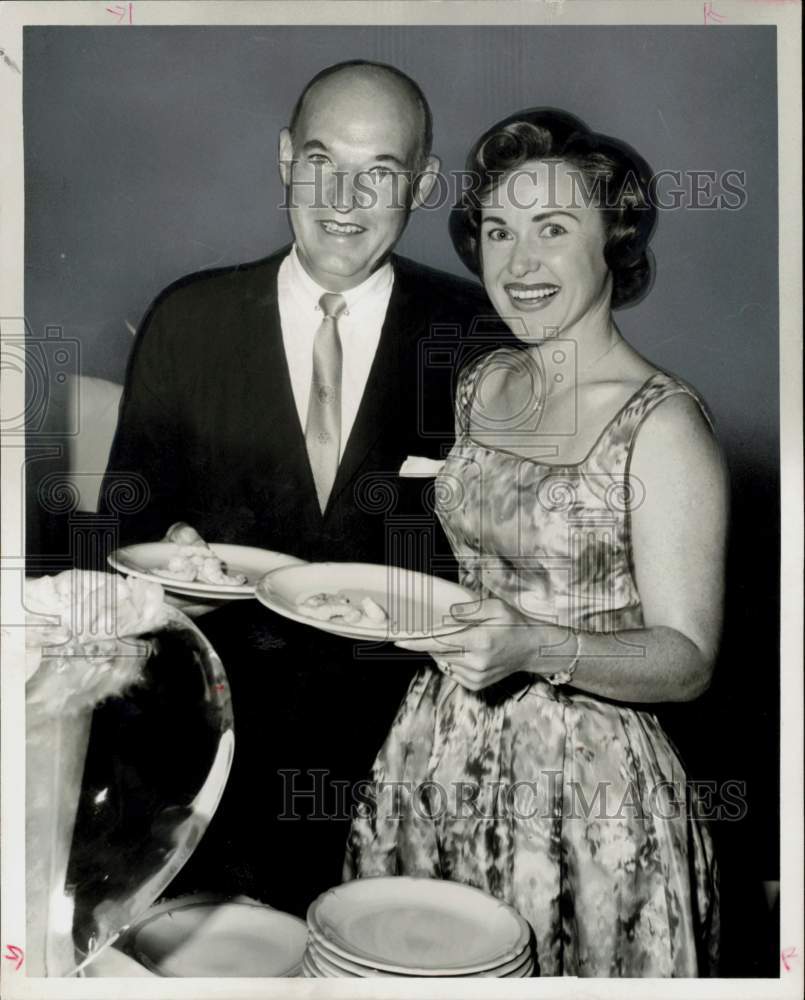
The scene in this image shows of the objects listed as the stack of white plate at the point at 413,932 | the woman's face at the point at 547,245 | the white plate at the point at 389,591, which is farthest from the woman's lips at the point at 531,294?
the stack of white plate at the point at 413,932

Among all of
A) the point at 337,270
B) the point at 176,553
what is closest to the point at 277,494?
the point at 176,553

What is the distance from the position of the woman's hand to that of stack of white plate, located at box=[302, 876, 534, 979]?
Answer: 16.0 inches

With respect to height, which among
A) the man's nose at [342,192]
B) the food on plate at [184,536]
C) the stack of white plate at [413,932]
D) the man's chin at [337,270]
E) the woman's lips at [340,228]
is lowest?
the stack of white plate at [413,932]

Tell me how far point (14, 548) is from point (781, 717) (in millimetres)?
1524

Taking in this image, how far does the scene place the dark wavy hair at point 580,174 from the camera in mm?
2045

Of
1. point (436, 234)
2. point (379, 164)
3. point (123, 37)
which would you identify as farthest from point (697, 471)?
point (123, 37)

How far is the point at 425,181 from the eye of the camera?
2.05 meters

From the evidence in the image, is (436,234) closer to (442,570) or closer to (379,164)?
(379,164)

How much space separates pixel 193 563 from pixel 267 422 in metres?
0.30

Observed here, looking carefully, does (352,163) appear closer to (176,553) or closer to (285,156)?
(285,156)

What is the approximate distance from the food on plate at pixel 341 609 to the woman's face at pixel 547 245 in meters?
0.63

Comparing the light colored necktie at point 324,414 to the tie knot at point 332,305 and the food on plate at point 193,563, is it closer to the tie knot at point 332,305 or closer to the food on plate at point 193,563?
the tie knot at point 332,305

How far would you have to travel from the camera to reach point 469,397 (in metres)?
2.05

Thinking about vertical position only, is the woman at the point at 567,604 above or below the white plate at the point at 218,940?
above
